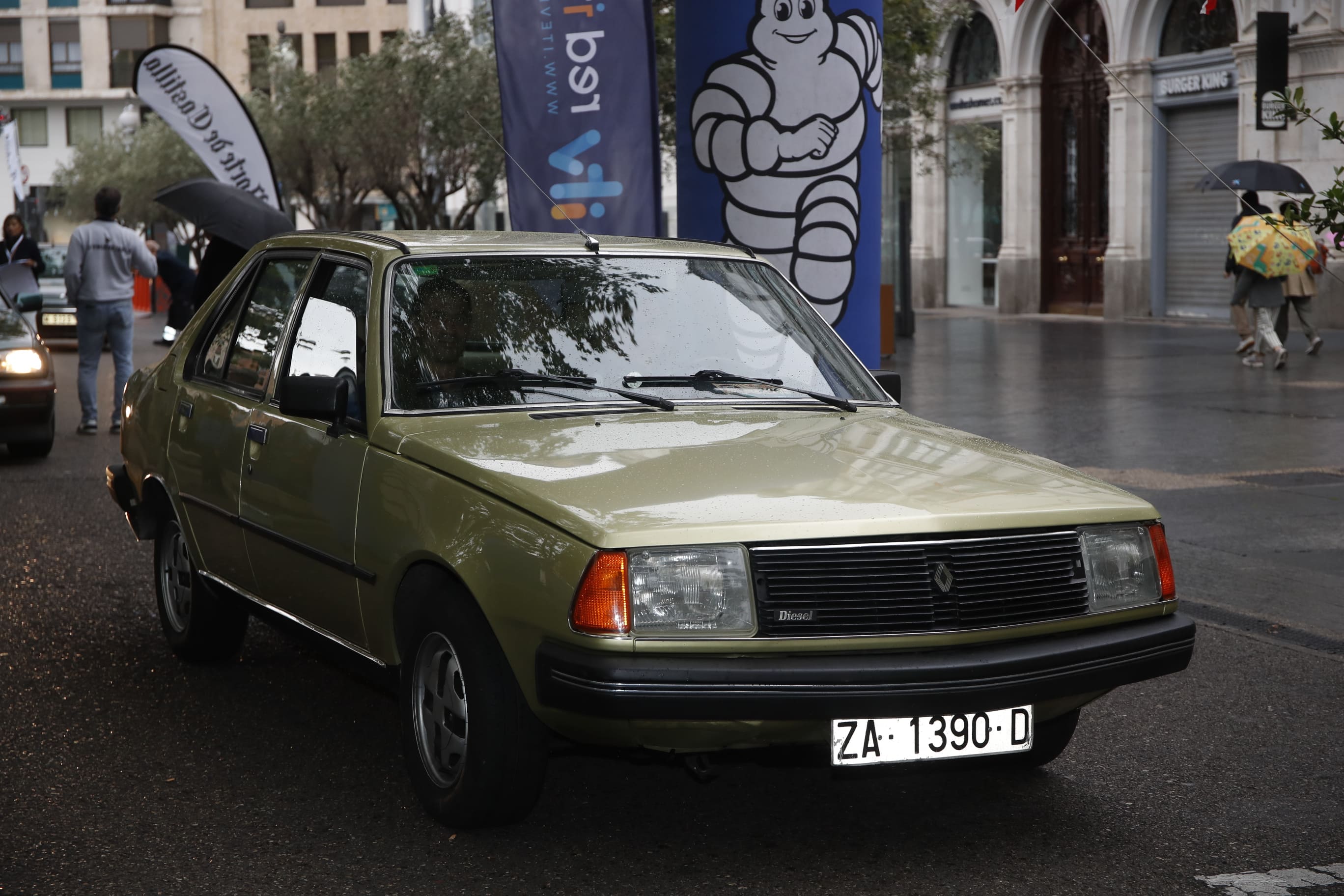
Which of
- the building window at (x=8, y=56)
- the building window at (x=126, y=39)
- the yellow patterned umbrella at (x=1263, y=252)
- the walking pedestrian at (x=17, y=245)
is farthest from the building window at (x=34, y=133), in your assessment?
the yellow patterned umbrella at (x=1263, y=252)

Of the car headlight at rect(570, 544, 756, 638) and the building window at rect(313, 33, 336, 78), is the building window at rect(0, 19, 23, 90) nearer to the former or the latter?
the building window at rect(313, 33, 336, 78)

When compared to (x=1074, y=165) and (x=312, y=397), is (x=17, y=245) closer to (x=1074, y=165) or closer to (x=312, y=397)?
(x=312, y=397)

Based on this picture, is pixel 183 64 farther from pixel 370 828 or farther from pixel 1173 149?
pixel 1173 149

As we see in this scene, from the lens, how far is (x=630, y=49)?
10039mm

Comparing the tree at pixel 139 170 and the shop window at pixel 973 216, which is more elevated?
the tree at pixel 139 170

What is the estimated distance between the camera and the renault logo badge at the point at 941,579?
12.8 feet

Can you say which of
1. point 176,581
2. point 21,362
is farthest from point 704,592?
point 21,362

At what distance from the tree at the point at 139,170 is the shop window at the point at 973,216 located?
20.6 m

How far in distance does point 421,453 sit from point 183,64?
14357 mm

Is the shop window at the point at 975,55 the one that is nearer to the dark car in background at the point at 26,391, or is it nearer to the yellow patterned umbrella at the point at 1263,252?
the yellow patterned umbrella at the point at 1263,252

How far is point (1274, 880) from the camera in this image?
3973 mm

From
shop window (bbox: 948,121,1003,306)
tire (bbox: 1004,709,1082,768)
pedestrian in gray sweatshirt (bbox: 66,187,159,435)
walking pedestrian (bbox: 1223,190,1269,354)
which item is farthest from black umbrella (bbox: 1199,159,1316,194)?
tire (bbox: 1004,709,1082,768)

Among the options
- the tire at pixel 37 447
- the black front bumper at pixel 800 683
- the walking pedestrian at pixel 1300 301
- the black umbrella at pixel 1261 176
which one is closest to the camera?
the black front bumper at pixel 800 683

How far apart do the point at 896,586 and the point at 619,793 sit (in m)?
1.25
